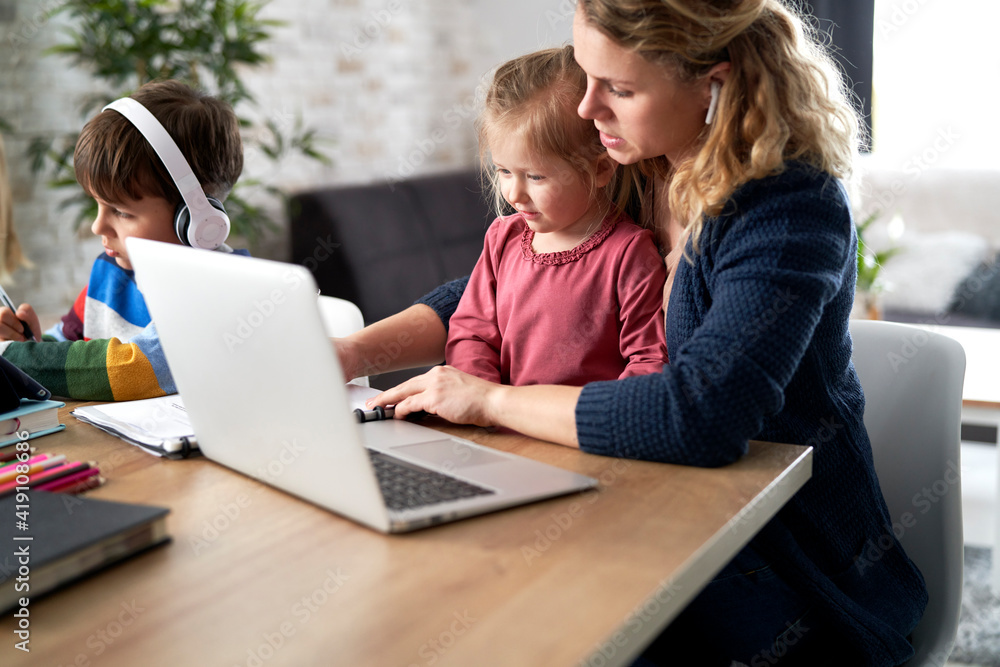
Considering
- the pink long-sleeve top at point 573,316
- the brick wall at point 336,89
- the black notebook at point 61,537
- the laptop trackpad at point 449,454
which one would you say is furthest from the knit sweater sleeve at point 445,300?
the brick wall at point 336,89

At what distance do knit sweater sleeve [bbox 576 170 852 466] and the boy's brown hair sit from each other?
84 cm

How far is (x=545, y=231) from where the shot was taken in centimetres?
123

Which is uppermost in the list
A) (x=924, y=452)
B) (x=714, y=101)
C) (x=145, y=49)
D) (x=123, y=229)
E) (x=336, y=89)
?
(x=145, y=49)

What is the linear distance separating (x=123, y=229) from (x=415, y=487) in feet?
2.70

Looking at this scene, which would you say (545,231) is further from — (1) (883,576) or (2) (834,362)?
(1) (883,576)

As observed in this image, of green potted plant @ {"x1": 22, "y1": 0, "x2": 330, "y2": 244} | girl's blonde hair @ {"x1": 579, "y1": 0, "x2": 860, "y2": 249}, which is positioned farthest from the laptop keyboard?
green potted plant @ {"x1": 22, "y1": 0, "x2": 330, "y2": 244}

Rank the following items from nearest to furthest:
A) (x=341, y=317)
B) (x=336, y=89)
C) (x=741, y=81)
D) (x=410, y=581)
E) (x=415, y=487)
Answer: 1. (x=410, y=581)
2. (x=415, y=487)
3. (x=741, y=81)
4. (x=341, y=317)
5. (x=336, y=89)

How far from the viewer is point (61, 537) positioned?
26.3 inches

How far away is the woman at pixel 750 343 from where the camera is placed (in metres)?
0.84

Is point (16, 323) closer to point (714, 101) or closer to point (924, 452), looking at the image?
point (714, 101)

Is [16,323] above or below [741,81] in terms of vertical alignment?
below

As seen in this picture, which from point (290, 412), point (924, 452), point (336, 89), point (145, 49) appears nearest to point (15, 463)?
point (290, 412)

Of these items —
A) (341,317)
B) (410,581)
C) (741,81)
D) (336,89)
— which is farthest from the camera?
(336,89)

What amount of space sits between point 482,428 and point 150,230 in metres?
0.69
